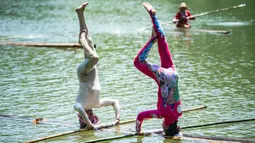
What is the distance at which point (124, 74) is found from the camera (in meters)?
15.8

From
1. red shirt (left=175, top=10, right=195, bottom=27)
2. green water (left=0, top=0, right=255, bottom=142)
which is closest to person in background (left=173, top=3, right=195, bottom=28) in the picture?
red shirt (left=175, top=10, right=195, bottom=27)

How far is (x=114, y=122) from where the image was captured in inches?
394

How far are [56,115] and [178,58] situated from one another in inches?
302

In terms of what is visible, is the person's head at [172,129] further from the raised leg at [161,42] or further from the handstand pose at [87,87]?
the handstand pose at [87,87]

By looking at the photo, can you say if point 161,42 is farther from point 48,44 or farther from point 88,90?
point 48,44

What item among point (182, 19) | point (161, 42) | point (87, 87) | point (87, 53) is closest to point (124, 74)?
point (87, 87)

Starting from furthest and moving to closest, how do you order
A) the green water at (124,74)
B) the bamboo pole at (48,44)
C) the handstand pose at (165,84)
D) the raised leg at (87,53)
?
the bamboo pole at (48,44)
the green water at (124,74)
the raised leg at (87,53)
the handstand pose at (165,84)

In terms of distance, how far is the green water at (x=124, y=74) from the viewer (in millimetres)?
10523

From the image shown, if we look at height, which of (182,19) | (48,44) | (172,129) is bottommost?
(172,129)

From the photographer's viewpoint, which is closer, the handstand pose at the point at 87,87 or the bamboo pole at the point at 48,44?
the handstand pose at the point at 87,87

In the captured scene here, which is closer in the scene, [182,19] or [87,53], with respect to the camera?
[87,53]

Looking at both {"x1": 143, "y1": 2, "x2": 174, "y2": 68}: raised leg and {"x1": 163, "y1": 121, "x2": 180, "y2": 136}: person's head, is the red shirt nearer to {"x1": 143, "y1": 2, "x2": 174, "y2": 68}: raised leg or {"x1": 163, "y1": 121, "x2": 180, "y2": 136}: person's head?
{"x1": 143, "y1": 2, "x2": 174, "y2": 68}: raised leg

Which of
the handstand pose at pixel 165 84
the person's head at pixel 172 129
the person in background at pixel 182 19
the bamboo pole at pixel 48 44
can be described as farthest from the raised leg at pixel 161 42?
the person in background at pixel 182 19

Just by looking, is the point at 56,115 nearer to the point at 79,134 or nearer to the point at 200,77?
the point at 79,134
